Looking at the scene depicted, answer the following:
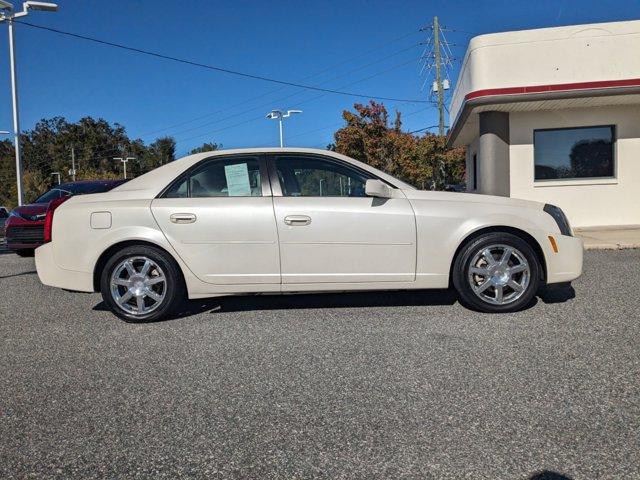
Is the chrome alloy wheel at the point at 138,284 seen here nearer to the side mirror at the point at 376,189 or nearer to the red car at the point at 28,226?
the side mirror at the point at 376,189

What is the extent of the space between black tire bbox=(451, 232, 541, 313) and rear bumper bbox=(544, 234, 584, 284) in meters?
0.12

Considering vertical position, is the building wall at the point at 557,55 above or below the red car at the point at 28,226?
above

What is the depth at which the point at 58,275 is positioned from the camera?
16.5 feet

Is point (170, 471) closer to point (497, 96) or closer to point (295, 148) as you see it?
point (295, 148)

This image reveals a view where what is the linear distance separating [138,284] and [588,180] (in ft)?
35.5

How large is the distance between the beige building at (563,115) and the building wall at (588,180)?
0.07 feet

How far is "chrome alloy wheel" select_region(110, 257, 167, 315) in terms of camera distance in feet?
16.1

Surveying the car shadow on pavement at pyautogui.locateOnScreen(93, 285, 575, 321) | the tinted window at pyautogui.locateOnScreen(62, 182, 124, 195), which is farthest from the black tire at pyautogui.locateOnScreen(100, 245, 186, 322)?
the tinted window at pyautogui.locateOnScreen(62, 182, 124, 195)

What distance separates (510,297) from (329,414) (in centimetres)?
266

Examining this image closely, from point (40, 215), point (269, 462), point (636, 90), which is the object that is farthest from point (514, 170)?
point (269, 462)

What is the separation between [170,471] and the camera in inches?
94.2

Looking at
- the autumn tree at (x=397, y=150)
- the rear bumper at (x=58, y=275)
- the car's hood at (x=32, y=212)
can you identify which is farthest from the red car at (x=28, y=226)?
the autumn tree at (x=397, y=150)

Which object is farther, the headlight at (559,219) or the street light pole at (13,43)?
the street light pole at (13,43)

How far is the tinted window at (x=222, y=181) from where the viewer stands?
16.5 feet
